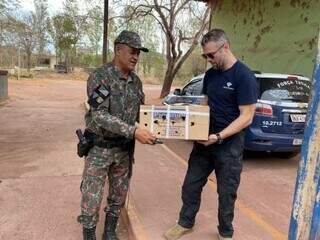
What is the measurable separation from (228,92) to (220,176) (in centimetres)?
71

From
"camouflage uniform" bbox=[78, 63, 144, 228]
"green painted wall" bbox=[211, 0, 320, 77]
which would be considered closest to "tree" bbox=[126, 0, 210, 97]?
"green painted wall" bbox=[211, 0, 320, 77]

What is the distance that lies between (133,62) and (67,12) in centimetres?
4951

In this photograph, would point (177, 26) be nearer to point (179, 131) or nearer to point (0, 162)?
point (0, 162)

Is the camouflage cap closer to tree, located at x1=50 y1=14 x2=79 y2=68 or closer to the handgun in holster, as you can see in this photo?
the handgun in holster

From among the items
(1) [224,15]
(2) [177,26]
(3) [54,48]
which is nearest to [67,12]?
(3) [54,48]

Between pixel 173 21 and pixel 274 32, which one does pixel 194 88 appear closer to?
pixel 274 32

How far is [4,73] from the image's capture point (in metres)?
19.6

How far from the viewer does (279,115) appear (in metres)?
7.46

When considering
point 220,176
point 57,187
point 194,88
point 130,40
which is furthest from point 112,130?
point 194,88

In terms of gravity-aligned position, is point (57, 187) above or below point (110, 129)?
below

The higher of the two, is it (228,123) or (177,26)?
(177,26)

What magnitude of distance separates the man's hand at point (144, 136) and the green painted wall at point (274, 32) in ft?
23.9

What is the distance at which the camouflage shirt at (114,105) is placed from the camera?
12.0 ft

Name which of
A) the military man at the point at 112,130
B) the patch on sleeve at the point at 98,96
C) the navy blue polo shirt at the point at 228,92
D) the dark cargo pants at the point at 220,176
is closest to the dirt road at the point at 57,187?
the military man at the point at 112,130
